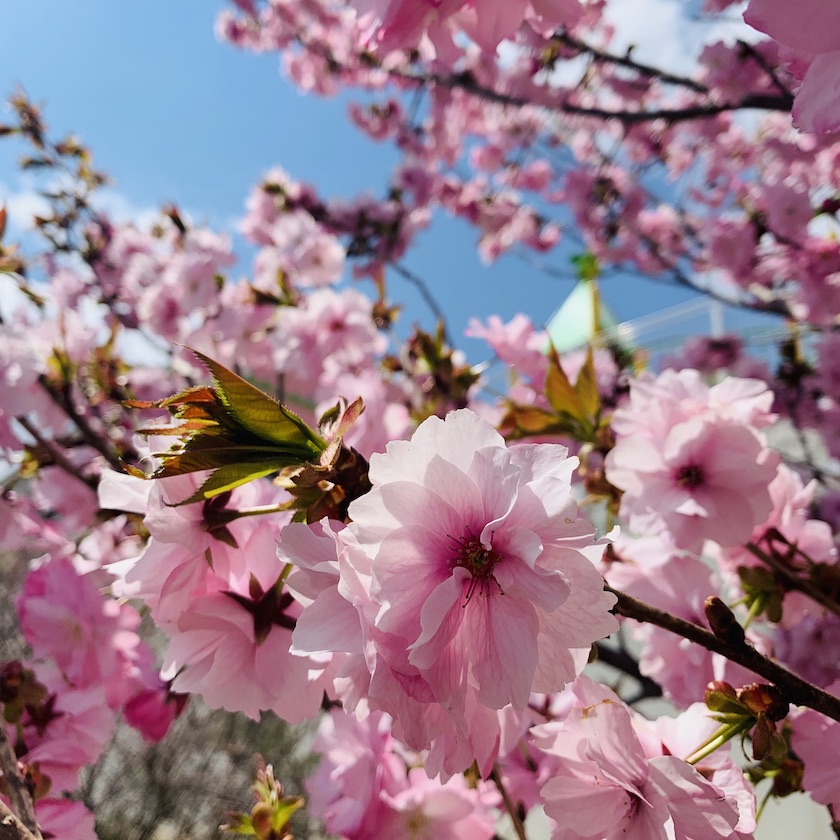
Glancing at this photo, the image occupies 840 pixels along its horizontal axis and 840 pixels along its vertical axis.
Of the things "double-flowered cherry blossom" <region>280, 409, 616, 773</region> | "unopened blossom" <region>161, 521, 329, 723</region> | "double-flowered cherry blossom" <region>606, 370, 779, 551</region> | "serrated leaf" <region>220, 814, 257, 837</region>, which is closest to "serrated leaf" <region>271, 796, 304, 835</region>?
"serrated leaf" <region>220, 814, 257, 837</region>

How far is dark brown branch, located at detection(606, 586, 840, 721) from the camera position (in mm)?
461

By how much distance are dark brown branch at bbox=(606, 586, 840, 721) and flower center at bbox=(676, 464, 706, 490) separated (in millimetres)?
341

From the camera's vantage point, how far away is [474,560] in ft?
1.50

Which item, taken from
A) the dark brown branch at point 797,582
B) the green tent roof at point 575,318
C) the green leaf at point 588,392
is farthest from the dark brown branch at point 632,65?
the green tent roof at point 575,318

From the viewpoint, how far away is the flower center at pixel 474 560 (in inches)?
17.7

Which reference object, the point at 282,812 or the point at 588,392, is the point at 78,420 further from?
the point at 588,392

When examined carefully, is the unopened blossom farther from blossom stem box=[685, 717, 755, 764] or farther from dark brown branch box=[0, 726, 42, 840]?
blossom stem box=[685, 717, 755, 764]

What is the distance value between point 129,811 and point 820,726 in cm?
543

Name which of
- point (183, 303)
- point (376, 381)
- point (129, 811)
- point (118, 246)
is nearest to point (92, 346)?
point (183, 303)

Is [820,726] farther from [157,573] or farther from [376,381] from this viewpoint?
[376,381]

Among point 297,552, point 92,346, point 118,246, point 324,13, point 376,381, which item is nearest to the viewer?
point 297,552

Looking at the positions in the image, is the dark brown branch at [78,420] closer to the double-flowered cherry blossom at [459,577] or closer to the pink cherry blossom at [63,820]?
the pink cherry blossom at [63,820]

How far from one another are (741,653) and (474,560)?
225 millimetres

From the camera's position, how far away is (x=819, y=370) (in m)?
2.32
